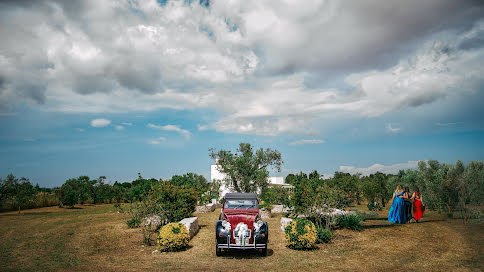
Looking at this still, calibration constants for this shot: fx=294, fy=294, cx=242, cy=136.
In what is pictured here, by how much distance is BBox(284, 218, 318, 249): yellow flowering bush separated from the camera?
12.8 meters

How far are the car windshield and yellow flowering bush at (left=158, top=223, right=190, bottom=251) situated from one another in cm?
239

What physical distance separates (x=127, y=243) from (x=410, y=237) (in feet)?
46.7

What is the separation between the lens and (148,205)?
15.4 m

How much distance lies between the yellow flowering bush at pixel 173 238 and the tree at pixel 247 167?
18.1 metres

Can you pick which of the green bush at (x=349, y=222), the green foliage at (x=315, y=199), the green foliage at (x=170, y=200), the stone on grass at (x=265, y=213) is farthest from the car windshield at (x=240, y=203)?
the stone on grass at (x=265, y=213)

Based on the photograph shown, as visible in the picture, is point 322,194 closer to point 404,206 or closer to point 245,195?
point 245,195

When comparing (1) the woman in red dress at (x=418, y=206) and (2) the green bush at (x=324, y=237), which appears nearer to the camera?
(2) the green bush at (x=324, y=237)

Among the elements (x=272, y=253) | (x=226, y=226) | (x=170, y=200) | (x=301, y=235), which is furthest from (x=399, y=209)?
(x=170, y=200)

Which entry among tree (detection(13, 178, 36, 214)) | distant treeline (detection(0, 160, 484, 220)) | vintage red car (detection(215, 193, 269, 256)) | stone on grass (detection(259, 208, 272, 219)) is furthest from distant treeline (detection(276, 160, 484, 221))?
tree (detection(13, 178, 36, 214))

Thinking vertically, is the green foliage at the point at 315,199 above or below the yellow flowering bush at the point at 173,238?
above

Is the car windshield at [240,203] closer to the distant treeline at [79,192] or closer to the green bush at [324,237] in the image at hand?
the green bush at [324,237]

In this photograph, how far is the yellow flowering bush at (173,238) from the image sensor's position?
41.8ft

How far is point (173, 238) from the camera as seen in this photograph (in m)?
12.7

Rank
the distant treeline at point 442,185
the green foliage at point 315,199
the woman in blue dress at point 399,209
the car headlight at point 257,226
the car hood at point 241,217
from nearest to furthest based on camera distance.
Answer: the car headlight at point 257,226
the car hood at point 241,217
the green foliage at point 315,199
the distant treeline at point 442,185
the woman in blue dress at point 399,209
